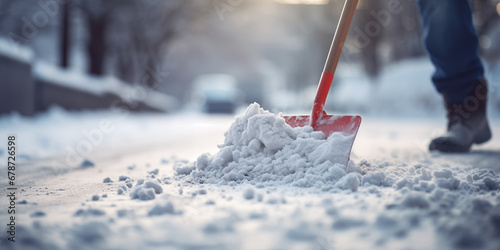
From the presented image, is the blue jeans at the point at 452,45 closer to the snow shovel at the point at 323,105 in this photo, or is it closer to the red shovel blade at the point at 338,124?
the snow shovel at the point at 323,105

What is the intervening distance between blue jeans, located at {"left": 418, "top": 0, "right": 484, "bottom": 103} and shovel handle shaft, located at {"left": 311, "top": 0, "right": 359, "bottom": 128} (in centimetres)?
101

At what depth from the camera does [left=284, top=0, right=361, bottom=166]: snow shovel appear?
79.0 inches

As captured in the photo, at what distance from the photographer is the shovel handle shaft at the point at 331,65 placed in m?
2.12

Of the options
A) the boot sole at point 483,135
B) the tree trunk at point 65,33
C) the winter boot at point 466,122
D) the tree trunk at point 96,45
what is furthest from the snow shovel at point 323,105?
the tree trunk at point 96,45

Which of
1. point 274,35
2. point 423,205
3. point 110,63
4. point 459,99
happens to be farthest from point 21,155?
point 274,35

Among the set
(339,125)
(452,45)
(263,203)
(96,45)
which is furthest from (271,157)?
(96,45)

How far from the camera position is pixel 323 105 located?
7.05 feet

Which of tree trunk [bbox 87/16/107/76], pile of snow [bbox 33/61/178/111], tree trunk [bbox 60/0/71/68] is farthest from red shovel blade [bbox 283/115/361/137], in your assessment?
tree trunk [bbox 87/16/107/76]

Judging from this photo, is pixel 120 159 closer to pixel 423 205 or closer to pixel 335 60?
pixel 335 60

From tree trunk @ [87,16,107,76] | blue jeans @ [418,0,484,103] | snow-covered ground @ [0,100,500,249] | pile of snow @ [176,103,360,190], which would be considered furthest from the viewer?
tree trunk @ [87,16,107,76]

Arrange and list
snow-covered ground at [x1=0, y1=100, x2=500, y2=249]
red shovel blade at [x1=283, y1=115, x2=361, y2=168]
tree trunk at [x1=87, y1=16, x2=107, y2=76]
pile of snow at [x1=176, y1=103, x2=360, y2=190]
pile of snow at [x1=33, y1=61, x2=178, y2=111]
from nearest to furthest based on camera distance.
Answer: snow-covered ground at [x1=0, y1=100, x2=500, y2=249] < pile of snow at [x1=176, y1=103, x2=360, y2=190] < red shovel blade at [x1=283, y1=115, x2=361, y2=168] < pile of snow at [x1=33, y1=61, x2=178, y2=111] < tree trunk at [x1=87, y1=16, x2=107, y2=76]

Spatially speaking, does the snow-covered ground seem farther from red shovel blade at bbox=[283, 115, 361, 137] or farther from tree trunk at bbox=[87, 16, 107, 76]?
tree trunk at bbox=[87, 16, 107, 76]

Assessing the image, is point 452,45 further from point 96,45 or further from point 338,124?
point 96,45

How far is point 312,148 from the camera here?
1854 millimetres
